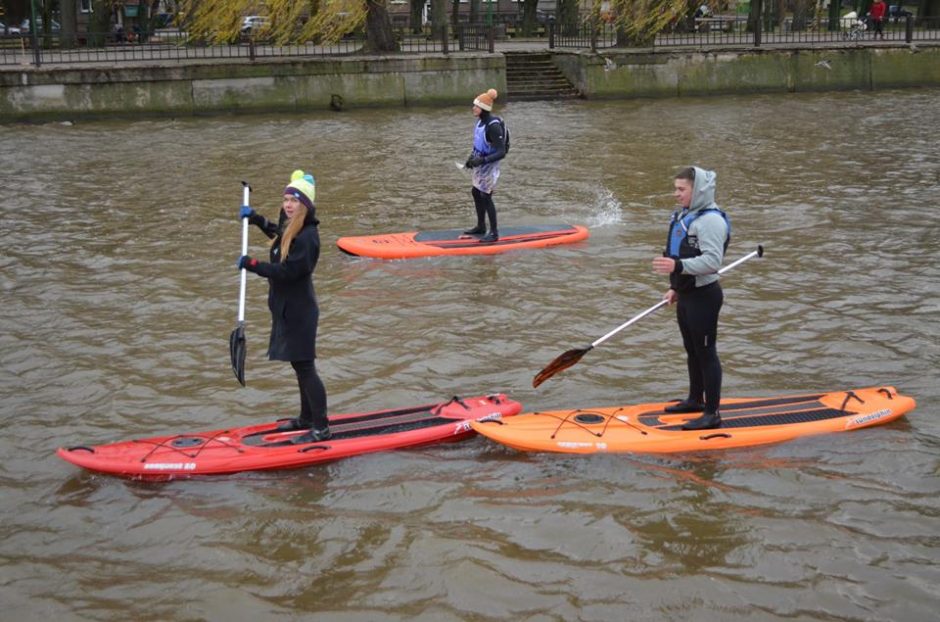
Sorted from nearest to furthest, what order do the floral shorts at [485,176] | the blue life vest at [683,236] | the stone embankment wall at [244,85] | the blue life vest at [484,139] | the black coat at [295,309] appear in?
the black coat at [295,309] → the blue life vest at [683,236] → the blue life vest at [484,139] → the floral shorts at [485,176] → the stone embankment wall at [244,85]

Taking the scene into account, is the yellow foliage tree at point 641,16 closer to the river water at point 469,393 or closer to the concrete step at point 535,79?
the concrete step at point 535,79

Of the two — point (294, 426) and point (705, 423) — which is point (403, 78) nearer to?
point (294, 426)

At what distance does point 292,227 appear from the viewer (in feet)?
20.9

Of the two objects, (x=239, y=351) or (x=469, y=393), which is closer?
(x=239, y=351)

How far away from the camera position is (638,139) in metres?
20.5

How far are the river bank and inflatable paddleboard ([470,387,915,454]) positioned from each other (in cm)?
1971

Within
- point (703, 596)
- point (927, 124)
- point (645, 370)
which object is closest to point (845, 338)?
point (645, 370)

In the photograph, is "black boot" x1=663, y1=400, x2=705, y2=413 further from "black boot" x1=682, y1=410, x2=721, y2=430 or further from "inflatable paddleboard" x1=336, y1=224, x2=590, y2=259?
"inflatable paddleboard" x1=336, y1=224, x2=590, y2=259

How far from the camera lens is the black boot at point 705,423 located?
23.1 feet

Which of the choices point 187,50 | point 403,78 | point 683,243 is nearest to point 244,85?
point 403,78

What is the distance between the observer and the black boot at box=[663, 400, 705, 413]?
23.9ft

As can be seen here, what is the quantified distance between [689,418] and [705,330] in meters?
0.75

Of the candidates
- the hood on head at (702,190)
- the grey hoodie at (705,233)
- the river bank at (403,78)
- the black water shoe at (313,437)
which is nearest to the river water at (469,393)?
the black water shoe at (313,437)

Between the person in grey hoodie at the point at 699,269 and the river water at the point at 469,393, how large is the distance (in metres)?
0.52
